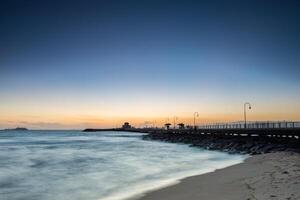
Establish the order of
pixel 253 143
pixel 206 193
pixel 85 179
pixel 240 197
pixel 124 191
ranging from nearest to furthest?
pixel 240 197
pixel 206 193
pixel 124 191
pixel 85 179
pixel 253 143

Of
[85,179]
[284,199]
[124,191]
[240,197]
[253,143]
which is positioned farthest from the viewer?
[253,143]

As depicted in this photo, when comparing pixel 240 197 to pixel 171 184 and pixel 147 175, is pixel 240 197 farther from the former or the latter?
pixel 147 175

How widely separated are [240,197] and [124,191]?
20.8 ft

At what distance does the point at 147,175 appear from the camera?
23547 mm

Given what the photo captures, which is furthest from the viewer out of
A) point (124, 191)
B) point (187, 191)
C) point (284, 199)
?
point (124, 191)

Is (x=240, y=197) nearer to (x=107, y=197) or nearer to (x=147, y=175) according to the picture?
(x=107, y=197)

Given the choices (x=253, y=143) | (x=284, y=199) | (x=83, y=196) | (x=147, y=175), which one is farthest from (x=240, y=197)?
(x=253, y=143)

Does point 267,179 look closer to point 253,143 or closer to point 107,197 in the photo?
point 107,197

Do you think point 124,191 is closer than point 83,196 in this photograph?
No

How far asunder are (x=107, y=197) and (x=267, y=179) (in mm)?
6374

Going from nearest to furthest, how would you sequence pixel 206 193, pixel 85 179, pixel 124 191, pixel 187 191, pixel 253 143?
pixel 206 193, pixel 187 191, pixel 124 191, pixel 85 179, pixel 253 143

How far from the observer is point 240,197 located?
1263cm

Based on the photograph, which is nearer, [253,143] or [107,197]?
[107,197]

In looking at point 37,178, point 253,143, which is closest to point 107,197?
point 37,178
